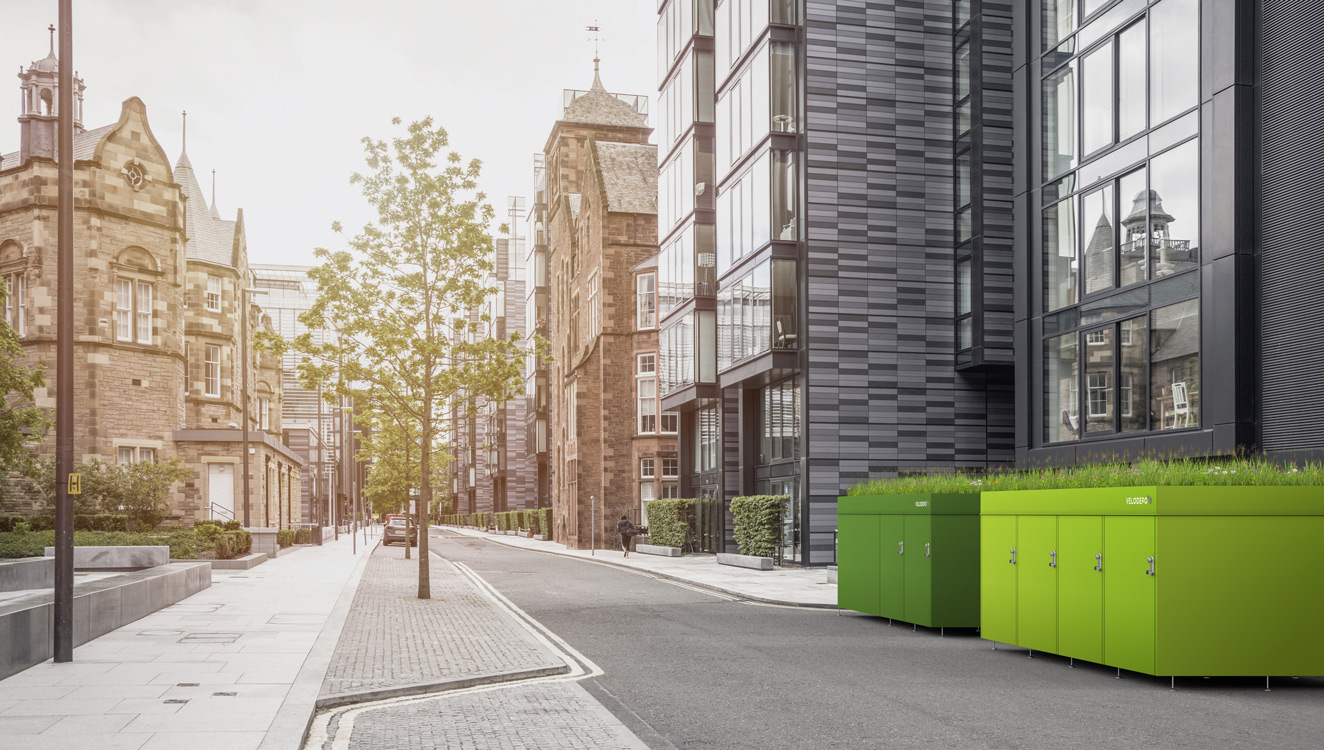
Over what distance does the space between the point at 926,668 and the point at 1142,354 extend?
36.9ft

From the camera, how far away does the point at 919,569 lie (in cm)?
1494

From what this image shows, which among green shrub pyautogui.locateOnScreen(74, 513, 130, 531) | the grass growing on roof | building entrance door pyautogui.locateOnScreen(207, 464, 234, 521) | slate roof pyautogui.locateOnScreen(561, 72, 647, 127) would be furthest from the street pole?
slate roof pyautogui.locateOnScreen(561, 72, 647, 127)

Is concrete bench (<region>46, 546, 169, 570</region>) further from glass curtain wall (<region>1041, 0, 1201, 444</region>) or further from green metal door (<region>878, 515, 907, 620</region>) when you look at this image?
glass curtain wall (<region>1041, 0, 1201, 444</region>)

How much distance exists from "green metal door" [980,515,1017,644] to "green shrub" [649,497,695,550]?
24.5m

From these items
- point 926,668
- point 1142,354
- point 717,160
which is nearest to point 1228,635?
point 926,668

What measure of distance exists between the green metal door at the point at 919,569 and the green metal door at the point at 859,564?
3.24ft

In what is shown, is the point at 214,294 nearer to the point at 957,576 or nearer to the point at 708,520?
the point at 708,520

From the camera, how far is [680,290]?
3947 centimetres

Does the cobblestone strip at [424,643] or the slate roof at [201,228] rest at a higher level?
the slate roof at [201,228]

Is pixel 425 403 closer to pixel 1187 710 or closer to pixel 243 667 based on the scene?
pixel 243 667

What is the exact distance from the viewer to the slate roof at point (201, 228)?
5278 centimetres

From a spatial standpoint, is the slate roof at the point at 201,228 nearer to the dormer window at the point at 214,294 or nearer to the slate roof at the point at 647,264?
the dormer window at the point at 214,294

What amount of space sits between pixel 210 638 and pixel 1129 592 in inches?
409

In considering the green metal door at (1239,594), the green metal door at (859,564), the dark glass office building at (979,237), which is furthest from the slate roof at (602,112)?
the green metal door at (1239,594)
